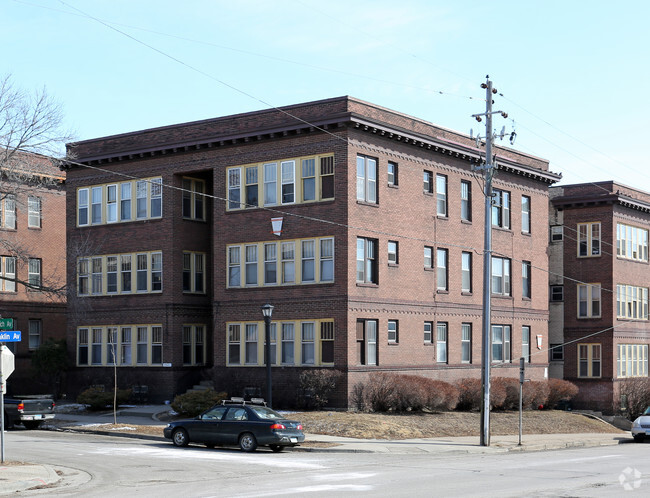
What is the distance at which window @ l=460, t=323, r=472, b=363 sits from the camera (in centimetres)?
4447

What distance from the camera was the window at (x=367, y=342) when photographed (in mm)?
38000

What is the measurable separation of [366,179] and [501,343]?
13648 millimetres

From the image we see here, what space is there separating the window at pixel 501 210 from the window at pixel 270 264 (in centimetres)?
1305

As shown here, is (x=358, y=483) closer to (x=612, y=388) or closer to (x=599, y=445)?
(x=599, y=445)

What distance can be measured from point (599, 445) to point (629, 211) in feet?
81.3

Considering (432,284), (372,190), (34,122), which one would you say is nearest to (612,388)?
(432,284)

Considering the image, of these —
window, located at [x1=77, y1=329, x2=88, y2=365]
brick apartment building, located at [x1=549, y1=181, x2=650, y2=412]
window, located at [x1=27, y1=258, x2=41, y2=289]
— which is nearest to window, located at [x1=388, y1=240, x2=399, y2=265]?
window, located at [x1=77, y1=329, x2=88, y2=365]

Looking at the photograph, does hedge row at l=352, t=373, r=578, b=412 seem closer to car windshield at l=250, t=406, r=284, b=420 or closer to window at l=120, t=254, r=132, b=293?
car windshield at l=250, t=406, r=284, b=420

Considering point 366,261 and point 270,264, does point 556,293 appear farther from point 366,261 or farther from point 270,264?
point 270,264

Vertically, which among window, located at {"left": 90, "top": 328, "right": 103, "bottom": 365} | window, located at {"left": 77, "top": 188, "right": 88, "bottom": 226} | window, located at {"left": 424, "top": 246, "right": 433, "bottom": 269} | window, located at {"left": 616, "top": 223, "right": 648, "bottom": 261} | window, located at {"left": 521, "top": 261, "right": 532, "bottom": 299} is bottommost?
window, located at {"left": 90, "top": 328, "right": 103, "bottom": 365}

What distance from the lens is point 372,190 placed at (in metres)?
39.0

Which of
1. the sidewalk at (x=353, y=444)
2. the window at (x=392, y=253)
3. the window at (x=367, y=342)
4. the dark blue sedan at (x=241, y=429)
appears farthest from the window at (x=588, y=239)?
the dark blue sedan at (x=241, y=429)

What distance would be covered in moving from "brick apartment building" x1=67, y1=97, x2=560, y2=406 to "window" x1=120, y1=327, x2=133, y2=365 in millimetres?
68

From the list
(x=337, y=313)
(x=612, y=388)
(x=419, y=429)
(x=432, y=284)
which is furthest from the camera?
(x=612, y=388)
